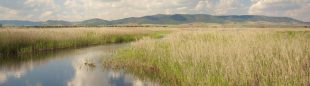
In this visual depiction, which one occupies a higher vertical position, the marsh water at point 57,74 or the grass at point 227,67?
the grass at point 227,67

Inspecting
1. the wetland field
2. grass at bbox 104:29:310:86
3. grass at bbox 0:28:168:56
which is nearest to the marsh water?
the wetland field

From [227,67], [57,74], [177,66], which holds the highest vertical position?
[227,67]

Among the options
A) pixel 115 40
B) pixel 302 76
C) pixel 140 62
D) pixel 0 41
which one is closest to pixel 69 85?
pixel 140 62

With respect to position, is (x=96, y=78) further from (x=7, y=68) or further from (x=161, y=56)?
(x=7, y=68)

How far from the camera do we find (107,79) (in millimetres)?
9930

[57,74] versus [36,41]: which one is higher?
[36,41]

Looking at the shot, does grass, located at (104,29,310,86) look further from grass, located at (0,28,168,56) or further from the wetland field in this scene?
grass, located at (0,28,168,56)

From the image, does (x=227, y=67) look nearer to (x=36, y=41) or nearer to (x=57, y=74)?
(x=57, y=74)

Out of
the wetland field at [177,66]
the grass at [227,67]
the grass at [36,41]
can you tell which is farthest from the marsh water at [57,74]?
the grass at [36,41]

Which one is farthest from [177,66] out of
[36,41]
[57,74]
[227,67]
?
[36,41]

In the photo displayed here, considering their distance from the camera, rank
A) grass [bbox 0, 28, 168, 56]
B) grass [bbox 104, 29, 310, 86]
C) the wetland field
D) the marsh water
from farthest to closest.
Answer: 1. grass [bbox 0, 28, 168, 56]
2. the marsh water
3. the wetland field
4. grass [bbox 104, 29, 310, 86]

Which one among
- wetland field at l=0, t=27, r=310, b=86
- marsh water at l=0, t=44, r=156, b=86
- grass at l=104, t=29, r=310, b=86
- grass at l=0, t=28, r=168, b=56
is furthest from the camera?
grass at l=0, t=28, r=168, b=56

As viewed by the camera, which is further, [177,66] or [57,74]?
[57,74]

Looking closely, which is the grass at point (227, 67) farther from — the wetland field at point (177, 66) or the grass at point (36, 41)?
the grass at point (36, 41)
